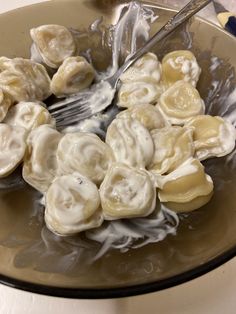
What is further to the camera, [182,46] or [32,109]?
[182,46]

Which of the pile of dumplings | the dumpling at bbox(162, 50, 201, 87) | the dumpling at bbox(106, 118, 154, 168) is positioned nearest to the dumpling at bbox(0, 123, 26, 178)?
the pile of dumplings

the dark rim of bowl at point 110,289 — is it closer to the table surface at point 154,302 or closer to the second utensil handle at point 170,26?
the table surface at point 154,302

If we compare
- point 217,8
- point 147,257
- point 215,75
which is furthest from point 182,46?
point 147,257

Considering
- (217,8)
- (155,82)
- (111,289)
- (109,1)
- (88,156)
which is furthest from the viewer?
(217,8)

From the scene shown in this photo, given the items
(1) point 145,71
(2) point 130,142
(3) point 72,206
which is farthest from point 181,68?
(3) point 72,206

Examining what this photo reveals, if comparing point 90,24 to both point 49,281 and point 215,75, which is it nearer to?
point 215,75
